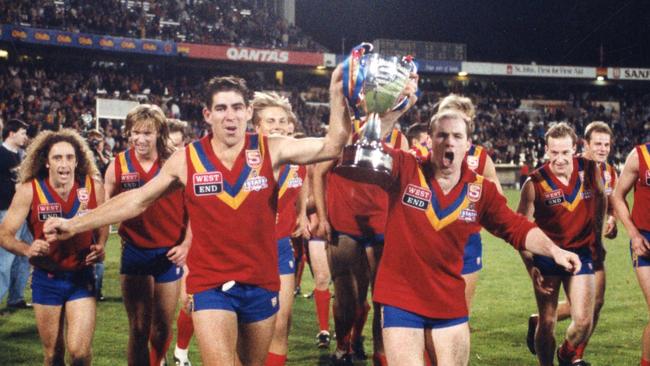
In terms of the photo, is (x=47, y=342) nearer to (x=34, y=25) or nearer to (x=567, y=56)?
(x=34, y=25)

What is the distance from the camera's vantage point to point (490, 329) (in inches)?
345

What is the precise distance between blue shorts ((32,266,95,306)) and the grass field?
1974 mm

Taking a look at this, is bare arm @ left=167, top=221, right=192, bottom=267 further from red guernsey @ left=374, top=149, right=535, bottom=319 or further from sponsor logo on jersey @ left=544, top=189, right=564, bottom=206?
sponsor logo on jersey @ left=544, top=189, right=564, bottom=206

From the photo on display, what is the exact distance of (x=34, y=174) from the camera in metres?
5.42

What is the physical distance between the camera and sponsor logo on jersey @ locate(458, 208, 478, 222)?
434cm

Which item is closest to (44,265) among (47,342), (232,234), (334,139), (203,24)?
(47,342)

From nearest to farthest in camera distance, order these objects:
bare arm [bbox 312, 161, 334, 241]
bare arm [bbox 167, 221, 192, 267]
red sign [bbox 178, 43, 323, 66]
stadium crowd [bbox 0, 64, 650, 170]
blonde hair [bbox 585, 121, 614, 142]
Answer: bare arm [bbox 167, 221, 192, 267] → bare arm [bbox 312, 161, 334, 241] → blonde hair [bbox 585, 121, 614, 142] → stadium crowd [bbox 0, 64, 650, 170] → red sign [bbox 178, 43, 323, 66]

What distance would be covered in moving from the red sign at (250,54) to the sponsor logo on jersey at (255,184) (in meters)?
34.8

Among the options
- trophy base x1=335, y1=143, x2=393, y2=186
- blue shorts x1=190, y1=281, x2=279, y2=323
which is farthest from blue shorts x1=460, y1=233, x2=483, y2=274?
trophy base x1=335, y1=143, x2=393, y2=186

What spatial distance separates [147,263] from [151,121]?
44.7 inches

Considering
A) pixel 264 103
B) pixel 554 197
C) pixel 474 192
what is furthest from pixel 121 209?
pixel 554 197

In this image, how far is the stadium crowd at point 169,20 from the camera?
34281 millimetres

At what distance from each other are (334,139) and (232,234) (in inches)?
31.0

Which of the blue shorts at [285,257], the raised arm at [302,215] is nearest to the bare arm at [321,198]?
the raised arm at [302,215]
